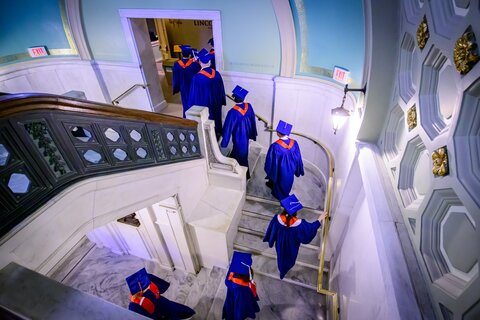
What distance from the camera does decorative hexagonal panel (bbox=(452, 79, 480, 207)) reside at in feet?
3.98

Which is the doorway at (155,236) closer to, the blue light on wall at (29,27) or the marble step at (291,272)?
the marble step at (291,272)

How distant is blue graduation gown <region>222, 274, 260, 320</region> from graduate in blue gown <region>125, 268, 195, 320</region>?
Answer: 0.91m

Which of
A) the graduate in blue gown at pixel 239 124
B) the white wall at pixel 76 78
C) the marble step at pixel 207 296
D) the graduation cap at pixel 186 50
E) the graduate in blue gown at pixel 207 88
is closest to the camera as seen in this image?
the marble step at pixel 207 296

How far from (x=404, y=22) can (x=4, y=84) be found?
9196 mm

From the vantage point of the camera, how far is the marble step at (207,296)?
412cm

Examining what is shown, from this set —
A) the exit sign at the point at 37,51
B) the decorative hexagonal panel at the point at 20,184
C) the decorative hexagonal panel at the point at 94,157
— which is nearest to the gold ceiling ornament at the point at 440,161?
the decorative hexagonal panel at the point at 94,157

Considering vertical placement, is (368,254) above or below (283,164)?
above

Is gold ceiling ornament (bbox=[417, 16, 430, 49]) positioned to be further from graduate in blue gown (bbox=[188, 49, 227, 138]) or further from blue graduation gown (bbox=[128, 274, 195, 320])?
blue graduation gown (bbox=[128, 274, 195, 320])

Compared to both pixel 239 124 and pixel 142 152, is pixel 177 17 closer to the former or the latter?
pixel 239 124

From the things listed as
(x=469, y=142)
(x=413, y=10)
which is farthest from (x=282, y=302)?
(x=413, y=10)

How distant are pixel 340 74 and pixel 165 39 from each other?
367 inches

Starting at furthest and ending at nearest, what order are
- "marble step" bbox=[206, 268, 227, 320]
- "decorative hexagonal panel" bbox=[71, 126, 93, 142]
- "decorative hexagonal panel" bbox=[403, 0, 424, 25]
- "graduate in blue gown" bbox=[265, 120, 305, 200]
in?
"graduate in blue gown" bbox=[265, 120, 305, 200]
"marble step" bbox=[206, 268, 227, 320]
"decorative hexagonal panel" bbox=[71, 126, 93, 142]
"decorative hexagonal panel" bbox=[403, 0, 424, 25]

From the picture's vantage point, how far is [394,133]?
2.49m

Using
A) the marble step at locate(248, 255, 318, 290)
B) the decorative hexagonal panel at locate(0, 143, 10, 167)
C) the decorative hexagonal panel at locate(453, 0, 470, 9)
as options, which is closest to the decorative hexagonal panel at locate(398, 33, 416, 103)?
the decorative hexagonal panel at locate(453, 0, 470, 9)
